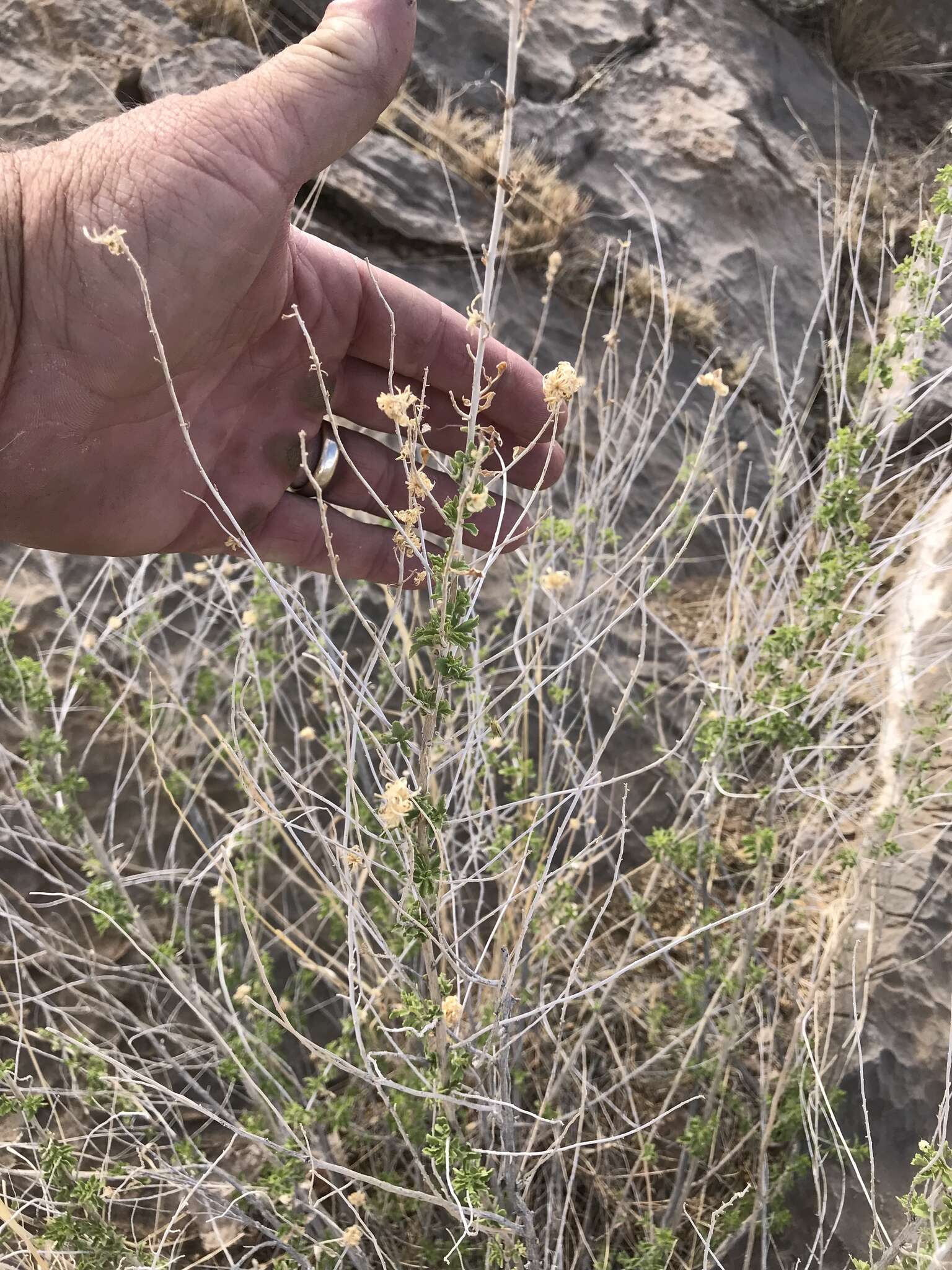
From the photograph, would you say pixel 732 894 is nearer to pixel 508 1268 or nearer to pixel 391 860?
pixel 391 860

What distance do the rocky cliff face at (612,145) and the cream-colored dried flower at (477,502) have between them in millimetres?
1943

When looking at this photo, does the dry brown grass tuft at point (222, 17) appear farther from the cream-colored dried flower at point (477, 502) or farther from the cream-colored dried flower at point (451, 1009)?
the cream-colored dried flower at point (451, 1009)

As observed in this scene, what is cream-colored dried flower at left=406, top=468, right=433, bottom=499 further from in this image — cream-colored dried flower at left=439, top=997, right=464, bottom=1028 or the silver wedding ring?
the silver wedding ring

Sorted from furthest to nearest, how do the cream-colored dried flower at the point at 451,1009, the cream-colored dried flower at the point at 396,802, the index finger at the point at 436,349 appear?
the index finger at the point at 436,349, the cream-colored dried flower at the point at 451,1009, the cream-colored dried flower at the point at 396,802

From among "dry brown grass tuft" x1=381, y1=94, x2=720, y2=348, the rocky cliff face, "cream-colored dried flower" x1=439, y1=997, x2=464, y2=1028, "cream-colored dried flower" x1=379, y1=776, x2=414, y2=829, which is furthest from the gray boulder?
"cream-colored dried flower" x1=439, y1=997, x2=464, y2=1028

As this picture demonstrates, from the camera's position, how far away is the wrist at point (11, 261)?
1351mm

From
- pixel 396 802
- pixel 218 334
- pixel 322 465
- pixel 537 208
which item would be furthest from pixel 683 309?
pixel 396 802

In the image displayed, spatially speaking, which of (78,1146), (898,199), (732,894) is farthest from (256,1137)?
(898,199)

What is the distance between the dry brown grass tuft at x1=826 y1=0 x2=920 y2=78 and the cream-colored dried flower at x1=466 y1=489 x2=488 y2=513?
404cm

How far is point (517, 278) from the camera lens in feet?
10.5

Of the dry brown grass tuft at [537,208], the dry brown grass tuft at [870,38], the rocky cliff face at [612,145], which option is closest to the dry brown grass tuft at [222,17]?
the rocky cliff face at [612,145]

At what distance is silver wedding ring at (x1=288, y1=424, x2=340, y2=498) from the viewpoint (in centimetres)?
178

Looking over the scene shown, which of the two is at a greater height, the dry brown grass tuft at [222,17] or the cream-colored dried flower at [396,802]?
the dry brown grass tuft at [222,17]

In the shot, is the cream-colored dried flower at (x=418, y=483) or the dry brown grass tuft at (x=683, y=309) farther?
the dry brown grass tuft at (x=683, y=309)
